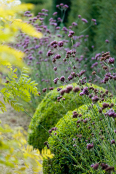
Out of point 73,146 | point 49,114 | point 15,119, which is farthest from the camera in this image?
point 15,119

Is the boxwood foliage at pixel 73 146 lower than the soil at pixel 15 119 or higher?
lower

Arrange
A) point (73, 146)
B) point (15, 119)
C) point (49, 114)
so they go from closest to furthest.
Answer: point (73, 146) → point (49, 114) → point (15, 119)

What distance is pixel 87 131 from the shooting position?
2195 millimetres

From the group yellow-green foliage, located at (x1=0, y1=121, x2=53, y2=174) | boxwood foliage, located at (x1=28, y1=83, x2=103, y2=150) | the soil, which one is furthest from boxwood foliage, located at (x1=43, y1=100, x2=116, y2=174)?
the soil

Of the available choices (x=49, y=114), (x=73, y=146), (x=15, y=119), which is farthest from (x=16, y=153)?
(x=15, y=119)

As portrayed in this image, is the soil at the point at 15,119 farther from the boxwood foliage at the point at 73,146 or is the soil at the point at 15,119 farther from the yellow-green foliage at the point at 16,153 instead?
the yellow-green foliage at the point at 16,153

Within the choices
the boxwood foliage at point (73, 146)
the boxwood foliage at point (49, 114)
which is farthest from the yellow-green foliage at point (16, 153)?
the boxwood foliage at point (49, 114)

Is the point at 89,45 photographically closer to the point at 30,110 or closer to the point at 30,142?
the point at 30,110

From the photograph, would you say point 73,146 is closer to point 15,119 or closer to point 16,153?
point 16,153

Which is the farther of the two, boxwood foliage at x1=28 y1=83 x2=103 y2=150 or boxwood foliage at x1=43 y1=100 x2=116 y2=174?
boxwood foliage at x1=28 y1=83 x2=103 y2=150

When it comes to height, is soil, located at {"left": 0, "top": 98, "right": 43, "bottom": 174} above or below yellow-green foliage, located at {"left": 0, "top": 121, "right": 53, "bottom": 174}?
above

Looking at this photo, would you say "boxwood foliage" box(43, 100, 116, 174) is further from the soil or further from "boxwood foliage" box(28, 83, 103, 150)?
the soil

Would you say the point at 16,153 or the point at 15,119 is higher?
the point at 15,119

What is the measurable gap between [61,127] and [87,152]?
1.39ft
